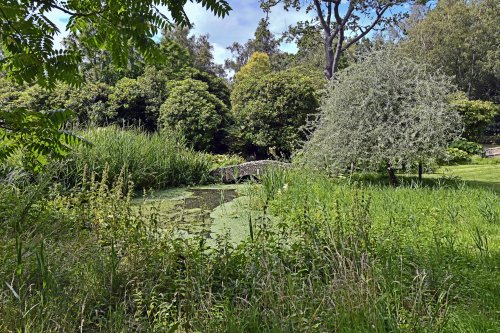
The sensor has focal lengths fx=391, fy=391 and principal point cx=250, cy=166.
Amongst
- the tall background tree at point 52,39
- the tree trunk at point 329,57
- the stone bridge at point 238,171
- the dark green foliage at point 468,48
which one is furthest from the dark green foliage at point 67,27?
the dark green foliage at point 468,48

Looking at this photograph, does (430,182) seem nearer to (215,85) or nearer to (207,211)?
(207,211)

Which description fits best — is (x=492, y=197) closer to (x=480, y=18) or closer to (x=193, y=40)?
(x=480, y=18)

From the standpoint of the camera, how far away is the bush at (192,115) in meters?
10.9

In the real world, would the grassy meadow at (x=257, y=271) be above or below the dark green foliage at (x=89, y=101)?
below

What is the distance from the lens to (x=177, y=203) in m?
5.73

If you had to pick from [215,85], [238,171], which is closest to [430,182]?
[238,171]

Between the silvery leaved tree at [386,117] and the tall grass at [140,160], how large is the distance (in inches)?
108

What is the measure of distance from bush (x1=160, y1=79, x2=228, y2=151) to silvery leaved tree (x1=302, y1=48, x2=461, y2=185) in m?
4.85

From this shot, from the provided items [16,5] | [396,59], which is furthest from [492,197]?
[16,5]

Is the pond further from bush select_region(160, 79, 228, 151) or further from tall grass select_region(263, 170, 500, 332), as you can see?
bush select_region(160, 79, 228, 151)

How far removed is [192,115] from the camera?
10922 millimetres

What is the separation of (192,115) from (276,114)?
2464 mm

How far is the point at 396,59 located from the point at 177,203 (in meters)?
4.35

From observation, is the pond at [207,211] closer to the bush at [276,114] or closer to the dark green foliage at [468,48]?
the bush at [276,114]
